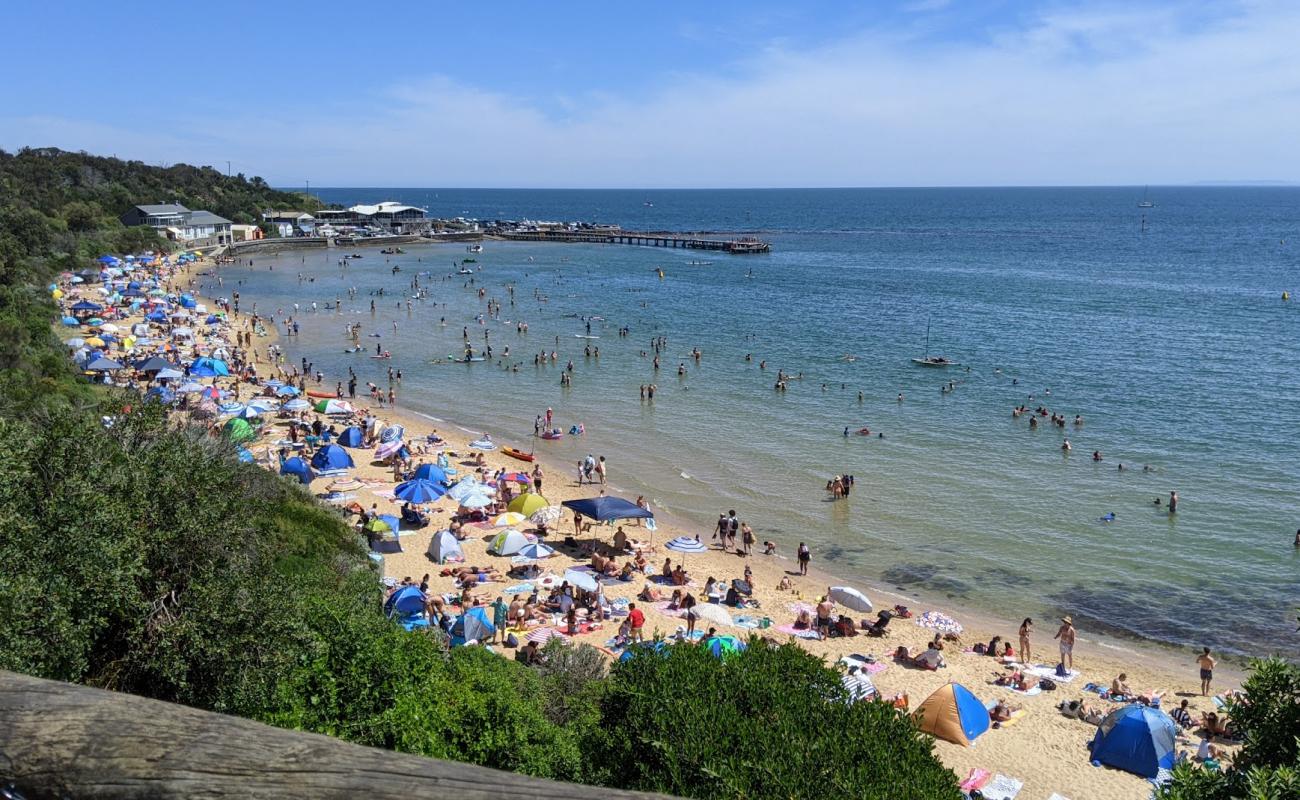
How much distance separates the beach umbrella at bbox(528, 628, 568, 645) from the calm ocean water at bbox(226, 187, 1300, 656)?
343 inches

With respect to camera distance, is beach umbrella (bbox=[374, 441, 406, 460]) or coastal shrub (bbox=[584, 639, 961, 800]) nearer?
coastal shrub (bbox=[584, 639, 961, 800])

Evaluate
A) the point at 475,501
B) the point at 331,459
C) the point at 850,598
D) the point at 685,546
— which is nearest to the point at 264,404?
the point at 331,459

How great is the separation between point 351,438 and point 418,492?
24.8 ft

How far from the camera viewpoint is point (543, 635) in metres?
18.7

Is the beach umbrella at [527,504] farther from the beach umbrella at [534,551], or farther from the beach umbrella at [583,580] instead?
the beach umbrella at [583,580]

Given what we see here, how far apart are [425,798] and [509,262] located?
325 feet

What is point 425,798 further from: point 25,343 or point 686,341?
point 686,341

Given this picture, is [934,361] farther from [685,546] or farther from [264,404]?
[264,404]

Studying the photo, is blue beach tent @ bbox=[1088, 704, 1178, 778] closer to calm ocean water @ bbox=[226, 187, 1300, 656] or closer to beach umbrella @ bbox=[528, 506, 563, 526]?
calm ocean water @ bbox=[226, 187, 1300, 656]

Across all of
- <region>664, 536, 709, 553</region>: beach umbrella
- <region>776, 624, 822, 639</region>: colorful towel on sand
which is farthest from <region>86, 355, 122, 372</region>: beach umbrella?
<region>776, 624, 822, 639</region>: colorful towel on sand

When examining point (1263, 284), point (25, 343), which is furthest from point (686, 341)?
point (1263, 284)

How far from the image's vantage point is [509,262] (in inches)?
3888

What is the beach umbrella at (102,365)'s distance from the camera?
116 ft

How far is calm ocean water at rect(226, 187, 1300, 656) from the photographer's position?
2444 centimetres
